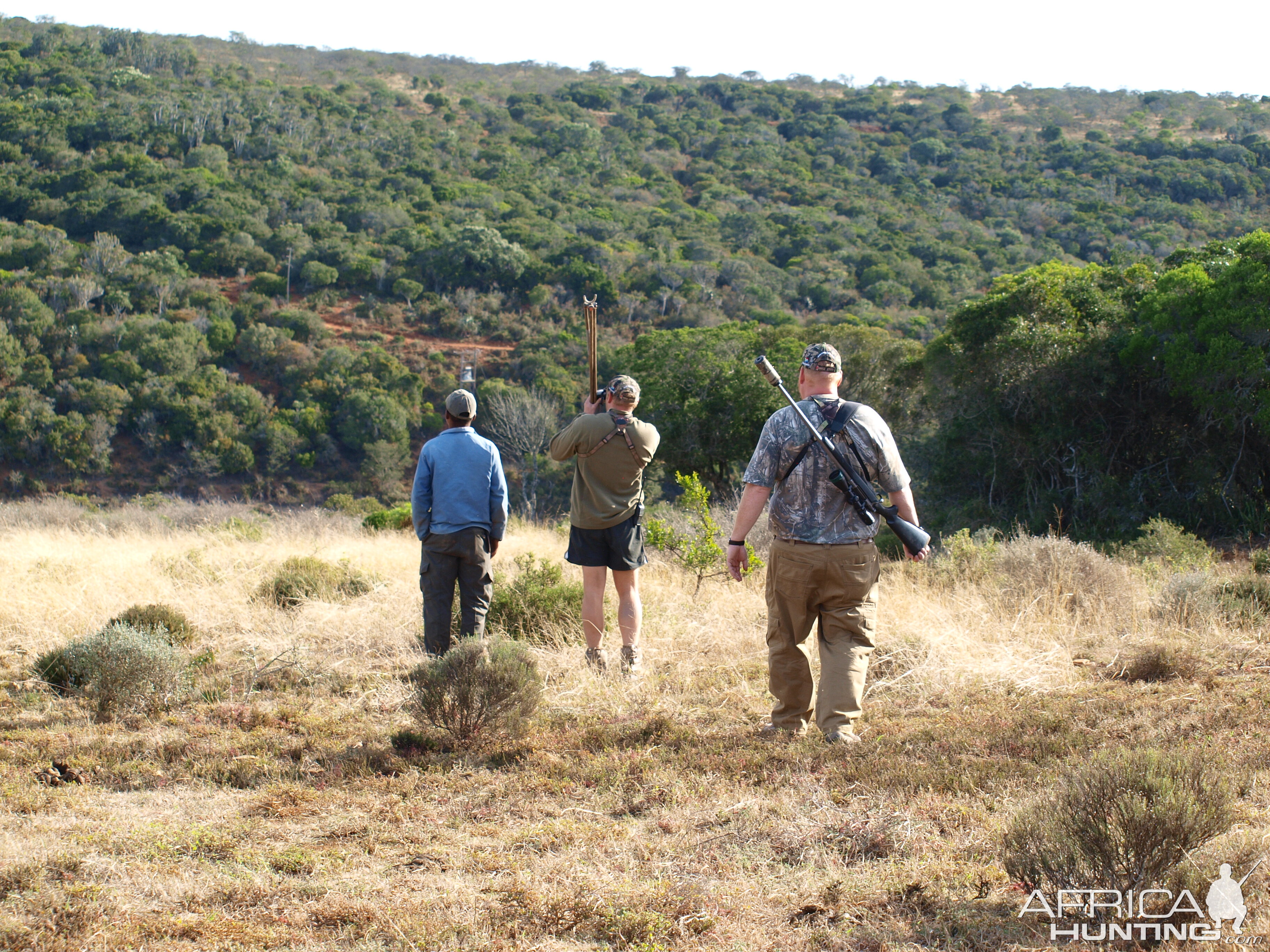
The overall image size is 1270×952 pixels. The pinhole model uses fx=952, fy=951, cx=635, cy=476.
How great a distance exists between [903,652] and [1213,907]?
3.00 metres

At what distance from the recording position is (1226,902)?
8.16 ft

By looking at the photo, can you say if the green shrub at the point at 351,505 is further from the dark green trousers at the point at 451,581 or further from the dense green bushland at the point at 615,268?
the dark green trousers at the point at 451,581

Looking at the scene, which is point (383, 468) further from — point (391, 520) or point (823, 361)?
point (823, 361)

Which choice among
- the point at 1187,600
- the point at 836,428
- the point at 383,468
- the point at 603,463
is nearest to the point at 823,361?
the point at 836,428

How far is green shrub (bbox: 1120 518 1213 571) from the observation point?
888cm

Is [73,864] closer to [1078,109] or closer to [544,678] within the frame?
[544,678]

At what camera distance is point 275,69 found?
2514 inches

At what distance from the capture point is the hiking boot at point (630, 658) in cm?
545

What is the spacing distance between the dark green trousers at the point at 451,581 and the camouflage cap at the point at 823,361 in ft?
6.96

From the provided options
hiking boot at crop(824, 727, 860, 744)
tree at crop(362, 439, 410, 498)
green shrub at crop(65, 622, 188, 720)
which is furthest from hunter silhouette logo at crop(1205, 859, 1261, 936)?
tree at crop(362, 439, 410, 498)

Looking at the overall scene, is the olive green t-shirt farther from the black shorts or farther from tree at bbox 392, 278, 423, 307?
tree at bbox 392, 278, 423, 307

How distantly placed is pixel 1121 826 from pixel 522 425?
27.1m

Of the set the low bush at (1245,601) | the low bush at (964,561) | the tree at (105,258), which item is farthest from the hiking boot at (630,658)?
the tree at (105,258)

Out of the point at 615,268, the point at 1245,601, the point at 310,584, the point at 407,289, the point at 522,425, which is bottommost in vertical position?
the point at 522,425
